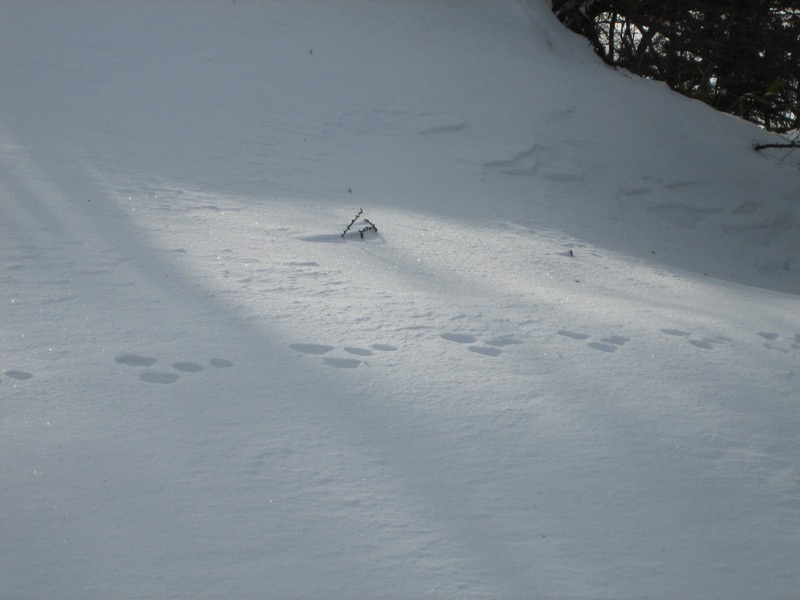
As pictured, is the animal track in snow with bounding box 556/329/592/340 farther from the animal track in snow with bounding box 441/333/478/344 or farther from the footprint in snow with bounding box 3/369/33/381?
the footprint in snow with bounding box 3/369/33/381

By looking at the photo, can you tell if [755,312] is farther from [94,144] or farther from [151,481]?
[94,144]

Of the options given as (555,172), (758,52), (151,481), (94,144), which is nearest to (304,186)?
(94,144)

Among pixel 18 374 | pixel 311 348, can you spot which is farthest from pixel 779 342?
pixel 18 374

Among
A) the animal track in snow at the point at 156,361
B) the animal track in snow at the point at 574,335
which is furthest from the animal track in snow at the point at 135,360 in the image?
the animal track in snow at the point at 574,335

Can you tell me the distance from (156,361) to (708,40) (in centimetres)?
746

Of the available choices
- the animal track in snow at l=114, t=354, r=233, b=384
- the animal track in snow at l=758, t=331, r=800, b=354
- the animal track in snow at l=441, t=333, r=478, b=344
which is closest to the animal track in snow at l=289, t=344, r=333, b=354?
the animal track in snow at l=114, t=354, r=233, b=384

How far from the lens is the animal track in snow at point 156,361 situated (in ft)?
7.40

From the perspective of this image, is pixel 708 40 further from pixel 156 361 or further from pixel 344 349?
pixel 156 361

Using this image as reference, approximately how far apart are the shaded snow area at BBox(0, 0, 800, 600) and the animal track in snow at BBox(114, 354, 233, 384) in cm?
1

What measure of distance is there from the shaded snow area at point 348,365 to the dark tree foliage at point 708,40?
3.09m

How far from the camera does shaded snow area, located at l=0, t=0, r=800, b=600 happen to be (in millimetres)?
1675

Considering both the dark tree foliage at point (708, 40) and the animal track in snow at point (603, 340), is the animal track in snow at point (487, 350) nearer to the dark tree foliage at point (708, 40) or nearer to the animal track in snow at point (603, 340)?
the animal track in snow at point (603, 340)

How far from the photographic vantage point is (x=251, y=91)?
19.5ft

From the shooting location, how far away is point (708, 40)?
7.95 metres
